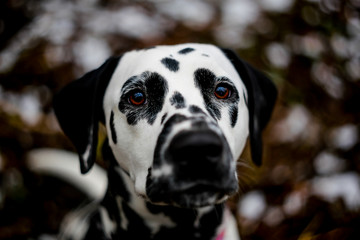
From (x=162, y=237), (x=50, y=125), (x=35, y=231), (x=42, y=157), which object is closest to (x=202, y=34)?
(x=50, y=125)

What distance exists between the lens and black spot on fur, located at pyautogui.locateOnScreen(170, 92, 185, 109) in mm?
1786

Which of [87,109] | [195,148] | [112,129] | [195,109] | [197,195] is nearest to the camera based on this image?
[195,148]

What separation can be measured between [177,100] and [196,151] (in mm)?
374

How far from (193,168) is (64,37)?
13.7 ft

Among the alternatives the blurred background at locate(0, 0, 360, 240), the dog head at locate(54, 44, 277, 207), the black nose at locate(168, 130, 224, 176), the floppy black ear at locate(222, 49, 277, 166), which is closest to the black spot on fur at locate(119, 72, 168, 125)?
the dog head at locate(54, 44, 277, 207)

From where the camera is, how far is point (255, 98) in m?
2.29

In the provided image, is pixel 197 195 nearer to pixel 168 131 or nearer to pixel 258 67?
pixel 168 131

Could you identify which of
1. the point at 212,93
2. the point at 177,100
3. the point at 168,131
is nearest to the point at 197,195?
the point at 168,131

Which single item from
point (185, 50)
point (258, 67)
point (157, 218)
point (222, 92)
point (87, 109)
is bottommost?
point (258, 67)

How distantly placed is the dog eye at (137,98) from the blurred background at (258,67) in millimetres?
1906

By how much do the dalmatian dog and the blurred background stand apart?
1.41m

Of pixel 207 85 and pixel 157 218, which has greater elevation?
pixel 207 85

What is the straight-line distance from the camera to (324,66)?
15.0 feet

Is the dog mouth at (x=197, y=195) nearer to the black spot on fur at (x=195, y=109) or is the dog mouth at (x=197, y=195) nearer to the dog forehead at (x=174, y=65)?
the black spot on fur at (x=195, y=109)
